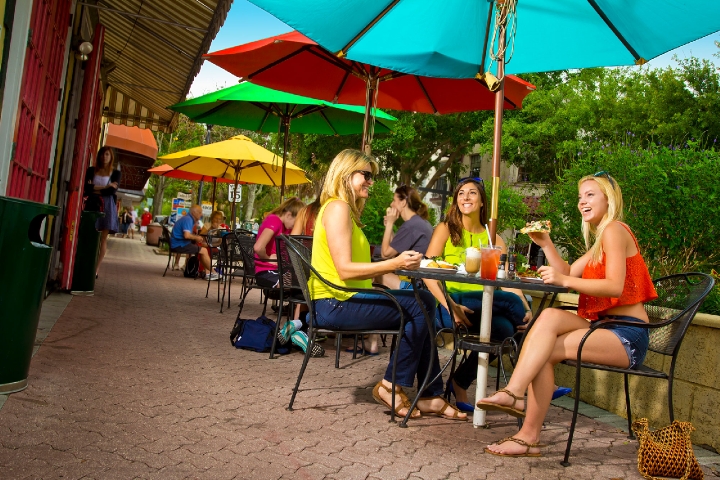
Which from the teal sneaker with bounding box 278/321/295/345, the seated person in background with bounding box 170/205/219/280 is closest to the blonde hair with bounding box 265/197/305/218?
the teal sneaker with bounding box 278/321/295/345

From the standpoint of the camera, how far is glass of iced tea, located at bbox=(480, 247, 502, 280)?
3787 mm

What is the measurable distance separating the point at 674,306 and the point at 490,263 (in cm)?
157

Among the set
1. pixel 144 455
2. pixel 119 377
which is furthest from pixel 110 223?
pixel 144 455

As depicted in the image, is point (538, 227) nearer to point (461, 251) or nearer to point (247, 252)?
point (461, 251)

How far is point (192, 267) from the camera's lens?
14.6 metres

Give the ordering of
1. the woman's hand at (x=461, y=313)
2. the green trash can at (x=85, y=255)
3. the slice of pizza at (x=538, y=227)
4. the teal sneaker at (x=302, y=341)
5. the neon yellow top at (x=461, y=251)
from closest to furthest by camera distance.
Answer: the slice of pizza at (x=538, y=227)
the woman's hand at (x=461, y=313)
the neon yellow top at (x=461, y=251)
the teal sneaker at (x=302, y=341)
the green trash can at (x=85, y=255)

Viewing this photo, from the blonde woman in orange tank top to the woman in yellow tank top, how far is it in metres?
0.65

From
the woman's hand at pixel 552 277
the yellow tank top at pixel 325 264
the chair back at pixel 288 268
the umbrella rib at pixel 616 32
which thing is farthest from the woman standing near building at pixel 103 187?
the woman's hand at pixel 552 277

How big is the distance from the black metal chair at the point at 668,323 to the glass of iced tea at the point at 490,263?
57 cm

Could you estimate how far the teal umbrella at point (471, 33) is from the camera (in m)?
4.75

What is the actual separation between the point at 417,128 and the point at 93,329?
23.4 meters

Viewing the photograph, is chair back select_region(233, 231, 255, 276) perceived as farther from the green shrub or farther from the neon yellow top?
the green shrub

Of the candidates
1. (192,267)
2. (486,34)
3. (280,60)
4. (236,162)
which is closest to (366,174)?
(486,34)

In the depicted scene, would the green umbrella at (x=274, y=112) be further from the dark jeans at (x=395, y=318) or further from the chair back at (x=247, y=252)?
the dark jeans at (x=395, y=318)
